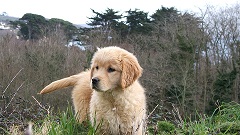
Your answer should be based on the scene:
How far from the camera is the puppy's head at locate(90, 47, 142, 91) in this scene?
4961 mm

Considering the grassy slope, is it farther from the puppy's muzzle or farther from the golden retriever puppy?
the puppy's muzzle

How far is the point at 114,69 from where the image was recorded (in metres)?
5.06

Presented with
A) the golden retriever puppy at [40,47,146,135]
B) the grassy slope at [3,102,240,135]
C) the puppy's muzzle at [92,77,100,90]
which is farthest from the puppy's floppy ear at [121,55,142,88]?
the grassy slope at [3,102,240,135]

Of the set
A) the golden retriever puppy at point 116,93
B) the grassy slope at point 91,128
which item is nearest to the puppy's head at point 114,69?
the golden retriever puppy at point 116,93

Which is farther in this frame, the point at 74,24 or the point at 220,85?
the point at 74,24

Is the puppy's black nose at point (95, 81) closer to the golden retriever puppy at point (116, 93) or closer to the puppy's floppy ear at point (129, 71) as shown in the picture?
the golden retriever puppy at point (116, 93)

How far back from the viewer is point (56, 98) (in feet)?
111

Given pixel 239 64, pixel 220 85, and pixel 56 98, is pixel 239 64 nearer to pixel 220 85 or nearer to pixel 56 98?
pixel 220 85

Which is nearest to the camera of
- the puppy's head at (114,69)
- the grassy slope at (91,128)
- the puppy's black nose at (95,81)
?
the grassy slope at (91,128)

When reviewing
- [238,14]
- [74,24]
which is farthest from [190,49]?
[74,24]

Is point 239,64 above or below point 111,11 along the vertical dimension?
below

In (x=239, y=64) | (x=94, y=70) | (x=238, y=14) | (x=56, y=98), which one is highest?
(x=238, y=14)

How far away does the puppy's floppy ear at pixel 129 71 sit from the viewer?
4.99 m

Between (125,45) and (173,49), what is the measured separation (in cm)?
700
